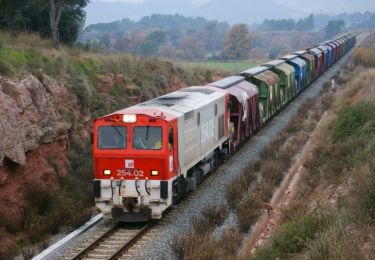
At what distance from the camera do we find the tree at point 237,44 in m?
138

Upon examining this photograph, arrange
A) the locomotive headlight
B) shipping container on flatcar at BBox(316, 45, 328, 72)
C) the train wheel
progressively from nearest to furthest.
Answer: the locomotive headlight < the train wheel < shipping container on flatcar at BBox(316, 45, 328, 72)

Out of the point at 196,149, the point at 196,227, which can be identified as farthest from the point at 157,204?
the point at 196,149

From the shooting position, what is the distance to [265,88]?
2859 cm

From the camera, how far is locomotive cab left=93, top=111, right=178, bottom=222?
14641mm

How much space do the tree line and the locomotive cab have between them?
568 inches

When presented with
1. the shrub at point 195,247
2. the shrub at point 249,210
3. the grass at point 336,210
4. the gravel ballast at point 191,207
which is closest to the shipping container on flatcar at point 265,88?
the gravel ballast at point 191,207

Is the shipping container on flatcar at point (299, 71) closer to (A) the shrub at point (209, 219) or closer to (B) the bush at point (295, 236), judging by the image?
(A) the shrub at point (209, 219)

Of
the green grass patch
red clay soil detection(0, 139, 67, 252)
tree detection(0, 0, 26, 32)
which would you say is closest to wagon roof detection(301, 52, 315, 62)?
tree detection(0, 0, 26, 32)

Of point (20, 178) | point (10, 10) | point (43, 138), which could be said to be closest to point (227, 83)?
point (43, 138)

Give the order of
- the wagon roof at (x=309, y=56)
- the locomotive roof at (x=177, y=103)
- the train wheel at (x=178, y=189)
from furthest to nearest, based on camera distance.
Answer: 1. the wagon roof at (x=309, y=56)
2. the train wheel at (x=178, y=189)
3. the locomotive roof at (x=177, y=103)

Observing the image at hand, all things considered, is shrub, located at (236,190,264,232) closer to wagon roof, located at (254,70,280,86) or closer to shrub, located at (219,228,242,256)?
shrub, located at (219,228,242,256)

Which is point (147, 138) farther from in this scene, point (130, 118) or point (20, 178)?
point (20, 178)

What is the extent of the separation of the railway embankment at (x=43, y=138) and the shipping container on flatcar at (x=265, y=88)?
6.54 metres

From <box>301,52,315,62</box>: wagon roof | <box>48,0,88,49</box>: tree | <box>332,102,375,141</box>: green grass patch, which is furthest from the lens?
<box>301,52,315,62</box>: wagon roof
